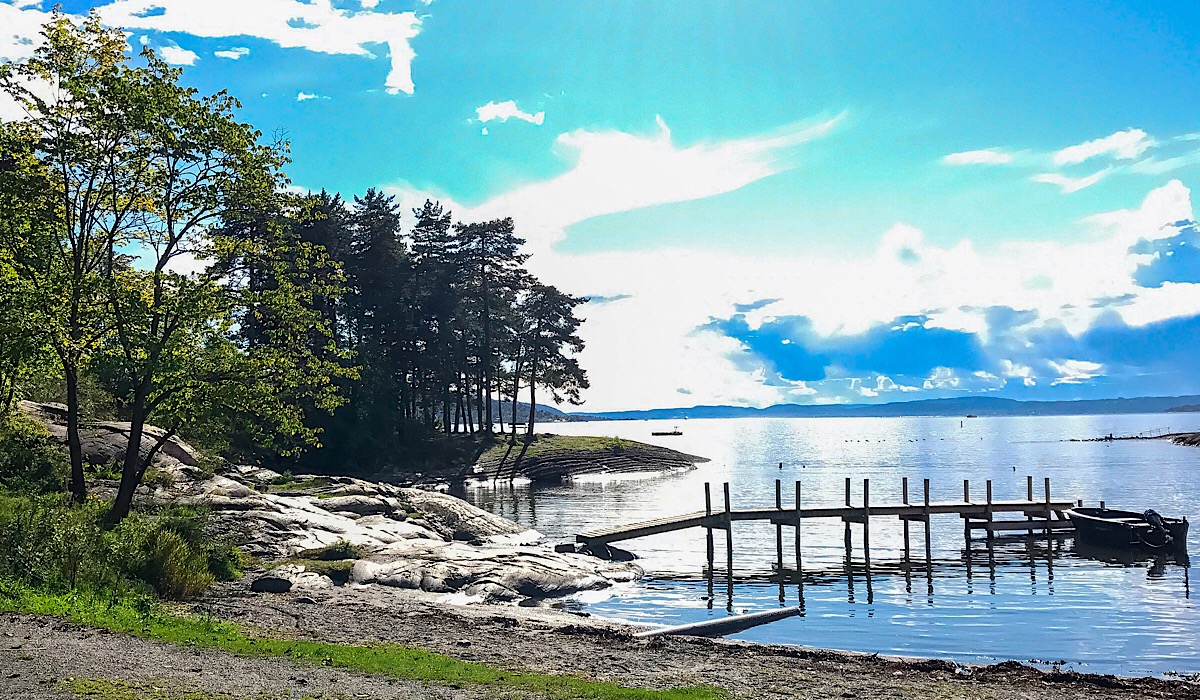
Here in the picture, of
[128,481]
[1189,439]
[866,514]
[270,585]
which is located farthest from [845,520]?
[1189,439]

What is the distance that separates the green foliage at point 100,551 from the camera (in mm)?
17234

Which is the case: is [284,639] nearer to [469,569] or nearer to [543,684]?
[543,684]

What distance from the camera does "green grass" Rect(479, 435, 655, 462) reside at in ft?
253

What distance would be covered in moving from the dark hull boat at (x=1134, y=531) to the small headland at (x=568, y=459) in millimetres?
42320

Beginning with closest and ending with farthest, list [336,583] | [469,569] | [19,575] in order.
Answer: [19,575]
[336,583]
[469,569]

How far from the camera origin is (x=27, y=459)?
2489cm

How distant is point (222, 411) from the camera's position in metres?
22.8

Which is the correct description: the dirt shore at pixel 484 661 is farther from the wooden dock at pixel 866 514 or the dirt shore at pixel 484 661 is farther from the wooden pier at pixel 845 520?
the wooden dock at pixel 866 514

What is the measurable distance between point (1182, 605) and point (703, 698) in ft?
71.7

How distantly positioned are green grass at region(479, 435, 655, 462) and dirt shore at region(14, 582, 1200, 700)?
55.2 meters

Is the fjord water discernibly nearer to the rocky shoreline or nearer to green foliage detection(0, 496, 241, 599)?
the rocky shoreline

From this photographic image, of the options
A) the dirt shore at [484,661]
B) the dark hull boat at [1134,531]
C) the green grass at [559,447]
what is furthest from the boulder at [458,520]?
the green grass at [559,447]

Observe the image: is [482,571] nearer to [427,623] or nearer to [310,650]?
[427,623]

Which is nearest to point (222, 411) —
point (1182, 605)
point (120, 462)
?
point (120, 462)
